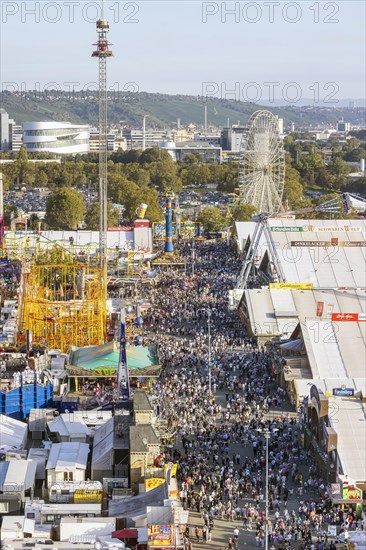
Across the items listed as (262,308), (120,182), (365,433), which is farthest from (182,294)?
(120,182)

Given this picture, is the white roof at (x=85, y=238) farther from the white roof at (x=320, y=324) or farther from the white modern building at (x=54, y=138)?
the white modern building at (x=54, y=138)

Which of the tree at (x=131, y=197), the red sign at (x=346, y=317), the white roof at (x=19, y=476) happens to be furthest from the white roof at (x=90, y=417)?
the tree at (x=131, y=197)

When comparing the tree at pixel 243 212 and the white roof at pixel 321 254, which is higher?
the tree at pixel 243 212

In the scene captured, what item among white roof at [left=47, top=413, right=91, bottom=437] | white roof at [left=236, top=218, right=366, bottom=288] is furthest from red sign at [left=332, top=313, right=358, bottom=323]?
white roof at [left=47, top=413, right=91, bottom=437]

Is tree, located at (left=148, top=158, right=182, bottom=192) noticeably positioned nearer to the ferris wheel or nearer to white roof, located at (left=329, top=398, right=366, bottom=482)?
the ferris wheel

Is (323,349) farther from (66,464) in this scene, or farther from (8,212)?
(8,212)

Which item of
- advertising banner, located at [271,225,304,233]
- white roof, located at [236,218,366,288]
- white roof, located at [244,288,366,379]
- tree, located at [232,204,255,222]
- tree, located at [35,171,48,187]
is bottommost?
white roof, located at [244,288,366,379]
